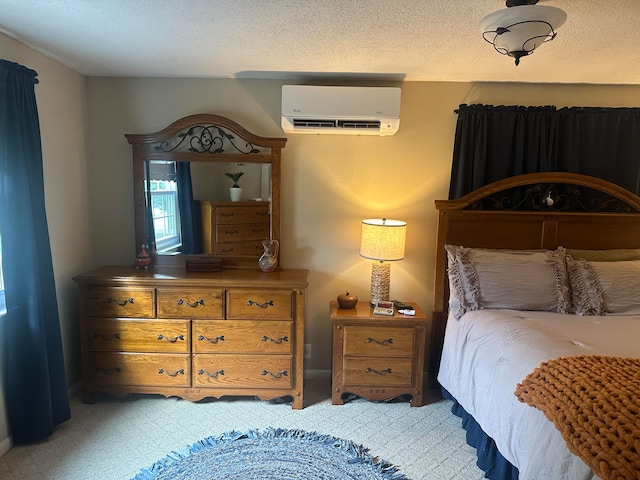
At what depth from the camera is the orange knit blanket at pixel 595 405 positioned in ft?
4.32

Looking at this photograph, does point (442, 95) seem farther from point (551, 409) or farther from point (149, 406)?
point (149, 406)

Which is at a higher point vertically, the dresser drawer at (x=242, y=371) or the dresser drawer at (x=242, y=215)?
the dresser drawer at (x=242, y=215)

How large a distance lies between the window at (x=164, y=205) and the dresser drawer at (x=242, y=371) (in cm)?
91

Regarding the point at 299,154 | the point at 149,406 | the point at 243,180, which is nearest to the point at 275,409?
the point at 149,406

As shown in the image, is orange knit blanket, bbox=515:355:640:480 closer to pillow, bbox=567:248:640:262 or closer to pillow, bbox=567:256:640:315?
pillow, bbox=567:256:640:315

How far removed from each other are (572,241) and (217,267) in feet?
8.32

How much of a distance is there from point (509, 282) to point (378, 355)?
0.97 metres

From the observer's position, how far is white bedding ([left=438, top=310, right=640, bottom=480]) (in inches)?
63.6

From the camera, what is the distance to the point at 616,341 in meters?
2.16

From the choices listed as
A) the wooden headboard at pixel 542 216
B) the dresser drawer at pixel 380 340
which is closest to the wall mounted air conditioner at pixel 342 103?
the wooden headboard at pixel 542 216

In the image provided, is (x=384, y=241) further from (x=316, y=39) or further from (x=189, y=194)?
(x=189, y=194)

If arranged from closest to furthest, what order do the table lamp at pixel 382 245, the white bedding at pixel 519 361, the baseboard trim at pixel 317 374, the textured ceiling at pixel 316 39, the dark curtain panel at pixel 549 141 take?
the white bedding at pixel 519 361 → the textured ceiling at pixel 316 39 → the table lamp at pixel 382 245 → the dark curtain panel at pixel 549 141 → the baseboard trim at pixel 317 374

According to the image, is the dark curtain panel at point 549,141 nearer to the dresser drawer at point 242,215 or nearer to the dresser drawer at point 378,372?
the dresser drawer at point 378,372

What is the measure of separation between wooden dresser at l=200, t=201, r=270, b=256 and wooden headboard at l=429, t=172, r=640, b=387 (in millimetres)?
1290
